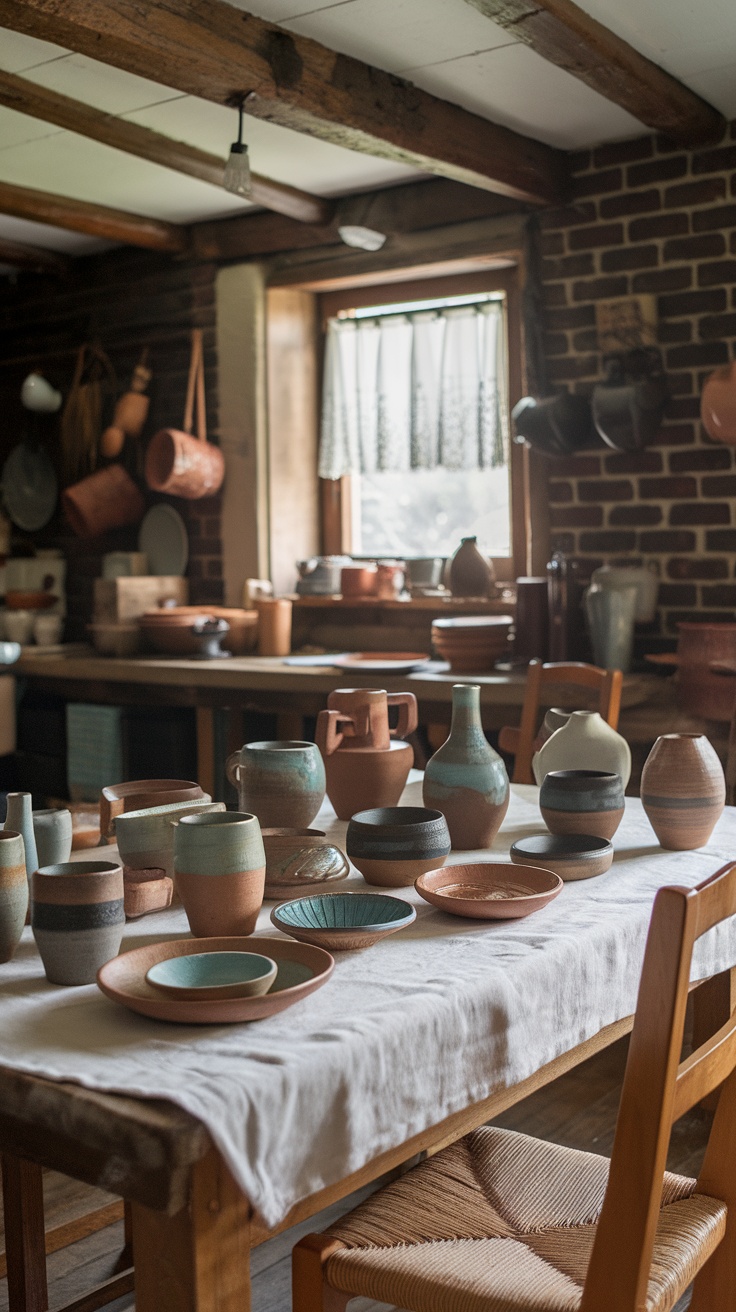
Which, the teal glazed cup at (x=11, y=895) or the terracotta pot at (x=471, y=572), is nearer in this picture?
the teal glazed cup at (x=11, y=895)

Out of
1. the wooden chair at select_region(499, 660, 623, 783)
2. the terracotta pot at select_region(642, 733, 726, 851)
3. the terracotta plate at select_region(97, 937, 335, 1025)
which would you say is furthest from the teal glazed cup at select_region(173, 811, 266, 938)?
the wooden chair at select_region(499, 660, 623, 783)

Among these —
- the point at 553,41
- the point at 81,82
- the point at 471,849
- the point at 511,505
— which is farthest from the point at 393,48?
the point at 471,849

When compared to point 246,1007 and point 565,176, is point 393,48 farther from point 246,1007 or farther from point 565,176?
point 246,1007

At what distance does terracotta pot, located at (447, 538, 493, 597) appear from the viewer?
4.48m

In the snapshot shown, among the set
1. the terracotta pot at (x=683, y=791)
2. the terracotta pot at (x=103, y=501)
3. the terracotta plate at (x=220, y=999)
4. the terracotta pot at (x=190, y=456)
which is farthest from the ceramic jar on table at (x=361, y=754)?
the terracotta pot at (x=103, y=501)

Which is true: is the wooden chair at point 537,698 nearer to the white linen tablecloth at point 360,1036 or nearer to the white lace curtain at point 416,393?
the white linen tablecloth at point 360,1036

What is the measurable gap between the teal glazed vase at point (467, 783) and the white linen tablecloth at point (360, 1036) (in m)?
0.28

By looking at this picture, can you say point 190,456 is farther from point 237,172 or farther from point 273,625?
point 237,172

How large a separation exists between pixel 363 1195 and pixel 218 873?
124cm

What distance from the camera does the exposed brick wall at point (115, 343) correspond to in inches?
208

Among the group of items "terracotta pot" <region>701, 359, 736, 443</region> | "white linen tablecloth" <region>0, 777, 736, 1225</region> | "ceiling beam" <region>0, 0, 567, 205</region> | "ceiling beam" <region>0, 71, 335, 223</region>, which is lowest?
"white linen tablecloth" <region>0, 777, 736, 1225</region>

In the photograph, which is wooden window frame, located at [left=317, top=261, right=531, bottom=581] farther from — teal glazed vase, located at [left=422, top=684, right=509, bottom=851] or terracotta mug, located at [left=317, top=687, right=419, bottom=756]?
teal glazed vase, located at [left=422, top=684, right=509, bottom=851]

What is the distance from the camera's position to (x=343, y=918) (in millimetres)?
1577

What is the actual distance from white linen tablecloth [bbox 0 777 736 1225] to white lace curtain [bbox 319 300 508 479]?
10.7 feet
